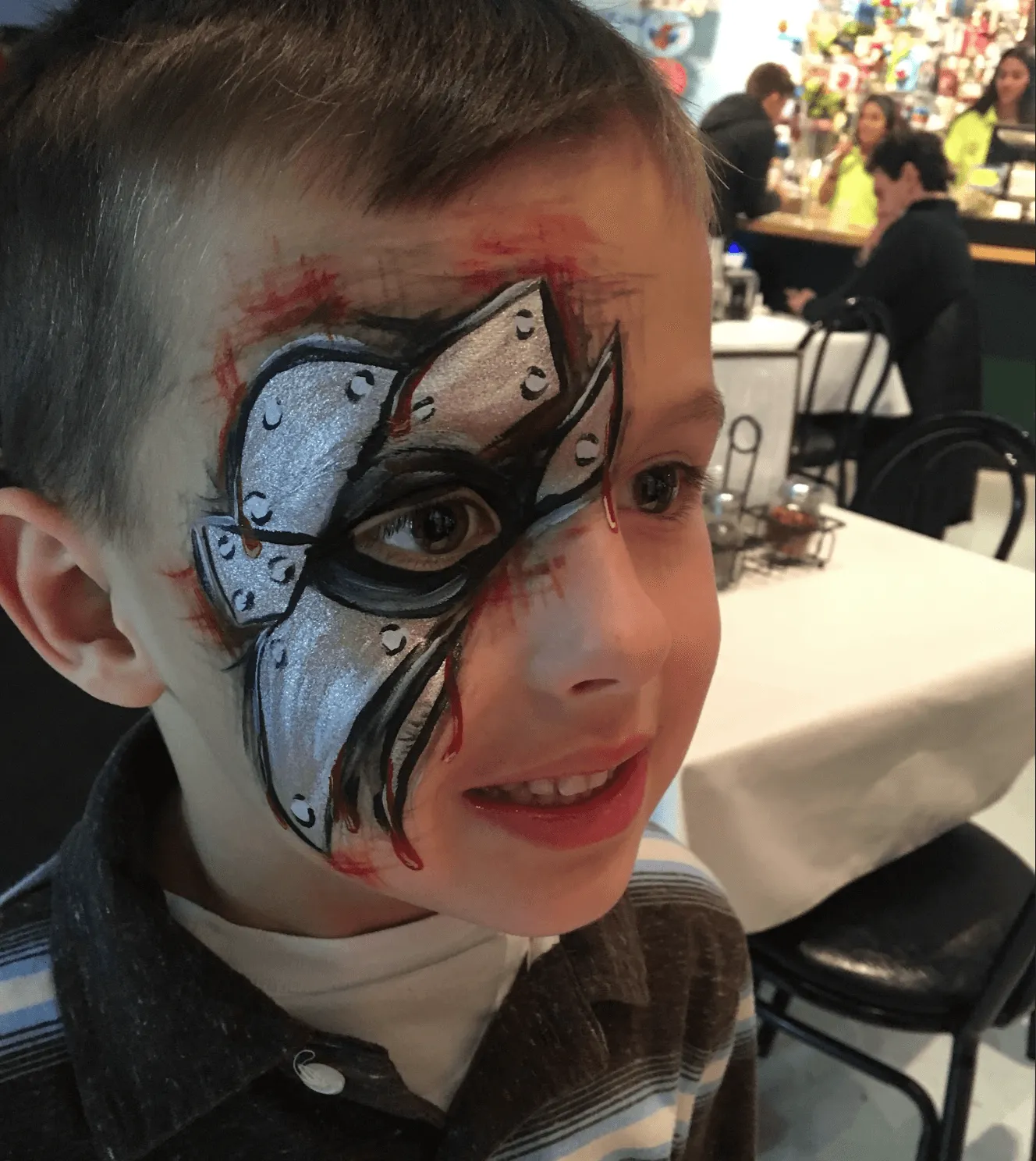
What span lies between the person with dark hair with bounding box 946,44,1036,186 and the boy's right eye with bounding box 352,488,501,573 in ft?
15.8

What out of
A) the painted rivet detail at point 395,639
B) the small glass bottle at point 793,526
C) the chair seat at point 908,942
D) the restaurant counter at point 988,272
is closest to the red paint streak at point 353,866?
the painted rivet detail at point 395,639

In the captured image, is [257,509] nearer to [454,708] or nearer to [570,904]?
[454,708]

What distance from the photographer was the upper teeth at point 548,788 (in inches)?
19.9

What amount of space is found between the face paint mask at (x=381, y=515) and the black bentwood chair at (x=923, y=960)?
0.93 m

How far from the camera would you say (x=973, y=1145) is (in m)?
1.51

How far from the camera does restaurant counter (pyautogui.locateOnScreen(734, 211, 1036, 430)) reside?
4.09 m

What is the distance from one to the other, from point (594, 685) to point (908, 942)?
975 millimetres

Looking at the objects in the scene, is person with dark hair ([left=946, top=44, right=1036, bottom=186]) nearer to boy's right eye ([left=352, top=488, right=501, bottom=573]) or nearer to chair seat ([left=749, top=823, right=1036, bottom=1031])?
chair seat ([left=749, top=823, right=1036, bottom=1031])

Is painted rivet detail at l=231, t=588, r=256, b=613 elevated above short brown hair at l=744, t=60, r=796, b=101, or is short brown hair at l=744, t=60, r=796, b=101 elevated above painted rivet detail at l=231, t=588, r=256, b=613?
short brown hair at l=744, t=60, r=796, b=101

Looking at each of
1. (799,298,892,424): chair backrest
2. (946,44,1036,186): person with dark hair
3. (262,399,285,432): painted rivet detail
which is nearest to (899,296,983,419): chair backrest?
(799,298,892,424): chair backrest

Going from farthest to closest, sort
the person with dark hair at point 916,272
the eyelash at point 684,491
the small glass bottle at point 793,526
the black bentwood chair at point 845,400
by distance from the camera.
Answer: the person with dark hair at point 916,272 → the black bentwood chair at point 845,400 → the small glass bottle at point 793,526 → the eyelash at point 684,491

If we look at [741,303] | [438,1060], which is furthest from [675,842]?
[741,303]

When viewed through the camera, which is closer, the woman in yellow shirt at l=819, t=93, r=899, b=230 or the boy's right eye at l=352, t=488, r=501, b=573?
the boy's right eye at l=352, t=488, r=501, b=573

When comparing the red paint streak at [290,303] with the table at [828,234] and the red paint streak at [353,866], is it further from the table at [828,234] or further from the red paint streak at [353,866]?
the table at [828,234]
